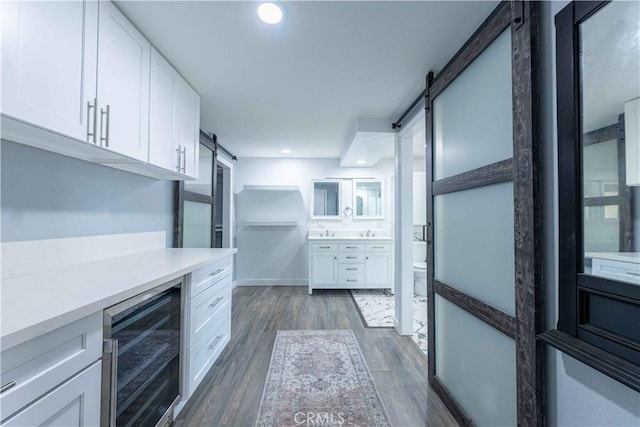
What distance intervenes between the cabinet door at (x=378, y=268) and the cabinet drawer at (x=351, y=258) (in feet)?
0.37

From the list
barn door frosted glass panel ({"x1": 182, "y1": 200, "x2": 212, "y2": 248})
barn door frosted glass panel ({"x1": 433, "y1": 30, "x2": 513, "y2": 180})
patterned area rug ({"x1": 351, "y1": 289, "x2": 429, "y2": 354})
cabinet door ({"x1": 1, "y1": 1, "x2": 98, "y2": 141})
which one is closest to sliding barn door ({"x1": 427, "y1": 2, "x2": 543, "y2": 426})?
barn door frosted glass panel ({"x1": 433, "y1": 30, "x2": 513, "y2": 180})

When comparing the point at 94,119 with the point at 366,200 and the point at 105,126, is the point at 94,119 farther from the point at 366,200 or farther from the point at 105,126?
the point at 366,200

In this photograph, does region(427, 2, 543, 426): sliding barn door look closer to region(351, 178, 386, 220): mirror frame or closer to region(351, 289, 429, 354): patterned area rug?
region(351, 289, 429, 354): patterned area rug

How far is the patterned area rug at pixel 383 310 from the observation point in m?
2.86

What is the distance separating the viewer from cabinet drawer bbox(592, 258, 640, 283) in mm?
759

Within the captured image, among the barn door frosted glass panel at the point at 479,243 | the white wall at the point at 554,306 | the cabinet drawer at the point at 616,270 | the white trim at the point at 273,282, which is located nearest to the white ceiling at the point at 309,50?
the white wall at the point at 554,306

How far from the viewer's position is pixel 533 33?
40.9 inches

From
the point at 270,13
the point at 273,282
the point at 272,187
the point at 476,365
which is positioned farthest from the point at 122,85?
the point at 273,282

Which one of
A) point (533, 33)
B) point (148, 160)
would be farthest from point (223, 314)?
point (533, 33)

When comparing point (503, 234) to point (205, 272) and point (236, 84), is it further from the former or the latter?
point (236, 84)

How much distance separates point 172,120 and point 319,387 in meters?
2.28

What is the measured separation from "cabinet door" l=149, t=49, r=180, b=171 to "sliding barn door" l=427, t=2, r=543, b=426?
1.93 metres

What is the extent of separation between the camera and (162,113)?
6.00 ft

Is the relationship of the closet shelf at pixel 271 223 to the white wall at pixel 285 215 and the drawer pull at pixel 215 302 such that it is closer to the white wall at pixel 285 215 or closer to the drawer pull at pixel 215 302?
the white wall at pixel 285 215
